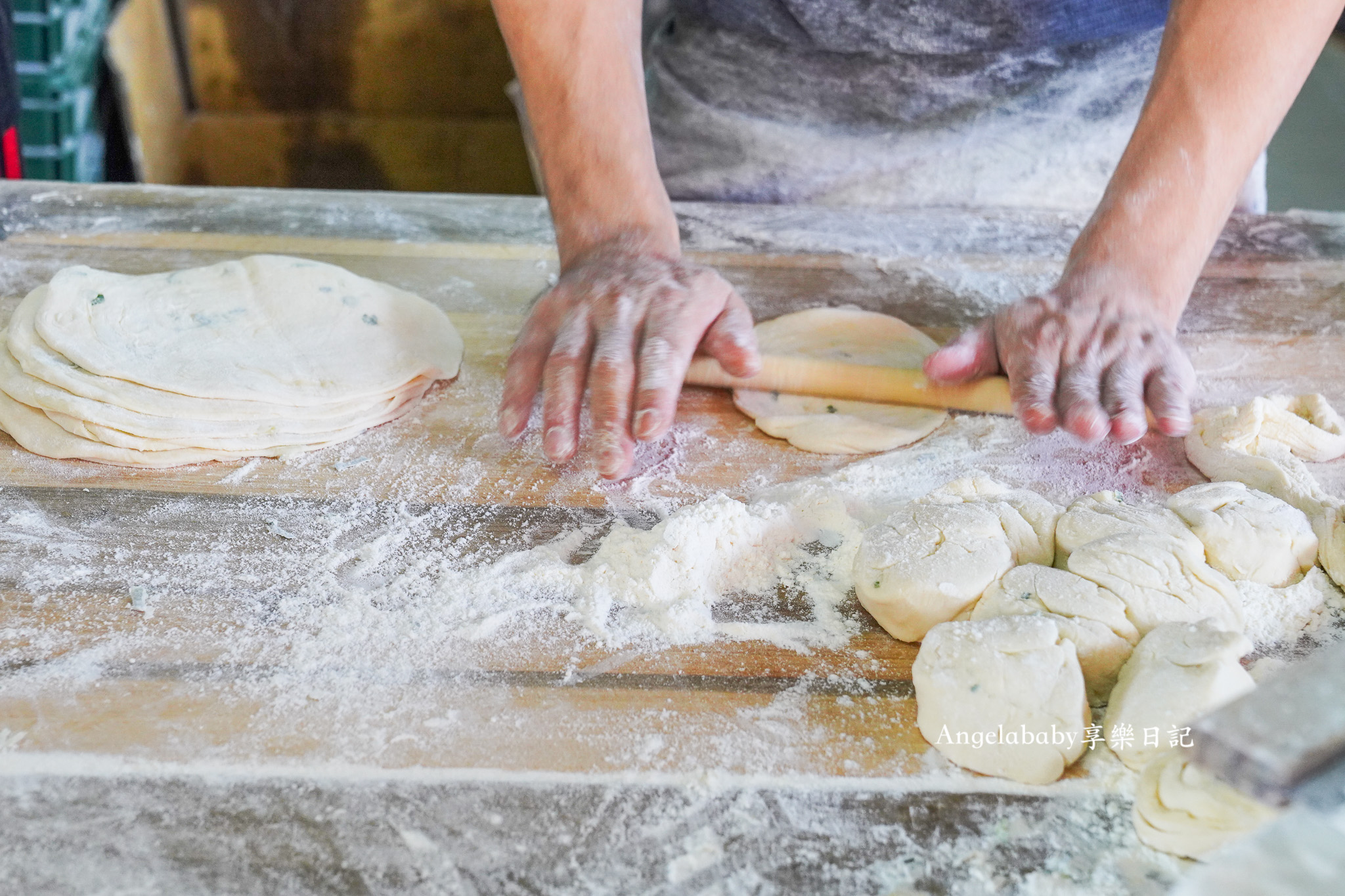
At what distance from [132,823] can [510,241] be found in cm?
126

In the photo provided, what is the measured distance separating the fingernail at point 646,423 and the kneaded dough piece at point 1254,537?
0.66 m

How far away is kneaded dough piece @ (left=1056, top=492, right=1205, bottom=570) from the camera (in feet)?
3.79

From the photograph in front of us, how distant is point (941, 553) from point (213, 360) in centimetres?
104

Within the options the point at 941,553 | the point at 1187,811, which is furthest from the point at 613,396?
the point at 1187,811

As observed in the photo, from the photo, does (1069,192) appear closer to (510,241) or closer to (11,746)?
(510,241)

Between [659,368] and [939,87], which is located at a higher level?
[939,87]

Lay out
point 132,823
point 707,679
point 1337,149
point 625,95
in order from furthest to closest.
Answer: point 1337,149 → point 625,95 → point 707,679 → point 132,823

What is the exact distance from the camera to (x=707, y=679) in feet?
3.52

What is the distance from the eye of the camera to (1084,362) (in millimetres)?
1355

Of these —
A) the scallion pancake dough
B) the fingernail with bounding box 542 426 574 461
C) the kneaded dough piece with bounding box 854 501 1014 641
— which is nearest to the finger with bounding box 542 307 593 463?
the fingernail with bounding box 542 426 574 461

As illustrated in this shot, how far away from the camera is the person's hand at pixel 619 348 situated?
1.33 metres

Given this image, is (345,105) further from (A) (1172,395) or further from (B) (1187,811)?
(B) (1187,811)

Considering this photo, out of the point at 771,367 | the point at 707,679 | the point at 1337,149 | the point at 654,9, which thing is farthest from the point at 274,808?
the point at 1337,149

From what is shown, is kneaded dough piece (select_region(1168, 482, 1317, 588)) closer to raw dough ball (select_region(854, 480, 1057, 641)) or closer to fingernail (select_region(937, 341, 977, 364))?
raw dough ball (select_region(854, 480, 1057, 641))
